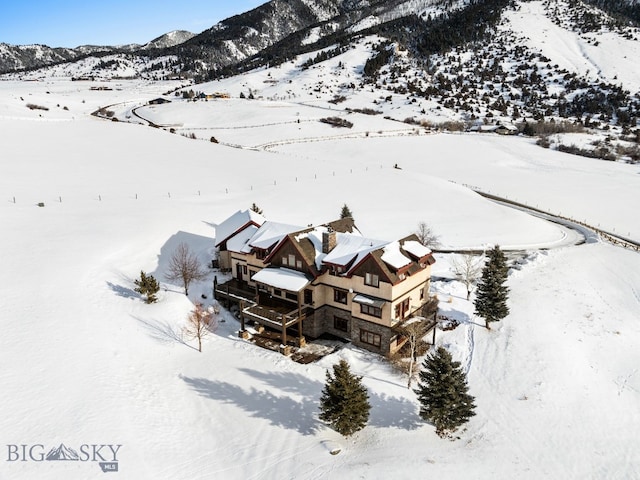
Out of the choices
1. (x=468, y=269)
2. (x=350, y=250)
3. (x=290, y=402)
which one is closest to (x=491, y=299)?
(x=468, y=269)

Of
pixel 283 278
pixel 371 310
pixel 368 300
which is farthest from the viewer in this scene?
pixel 283 278

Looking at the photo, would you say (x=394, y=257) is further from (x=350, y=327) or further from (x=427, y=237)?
(x=427, y=237)

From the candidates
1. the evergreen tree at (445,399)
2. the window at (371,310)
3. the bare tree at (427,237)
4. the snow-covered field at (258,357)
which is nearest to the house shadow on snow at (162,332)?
the snow-covered field at (258,357)

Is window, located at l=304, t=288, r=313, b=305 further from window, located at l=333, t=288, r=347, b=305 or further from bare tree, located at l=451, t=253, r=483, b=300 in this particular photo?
bare tree, located at l=451, t=253, r=483, b=300

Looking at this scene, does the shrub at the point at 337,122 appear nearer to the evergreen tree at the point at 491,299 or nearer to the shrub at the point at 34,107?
the shrub at the point at 34,107

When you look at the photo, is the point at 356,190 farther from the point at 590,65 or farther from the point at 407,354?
the point at 590,65

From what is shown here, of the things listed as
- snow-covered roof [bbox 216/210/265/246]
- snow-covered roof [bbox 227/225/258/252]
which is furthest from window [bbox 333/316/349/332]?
snow-covered roof [bbox 216/210/265/246]

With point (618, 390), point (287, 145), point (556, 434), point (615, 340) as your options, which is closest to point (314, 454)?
point (556, 434)
